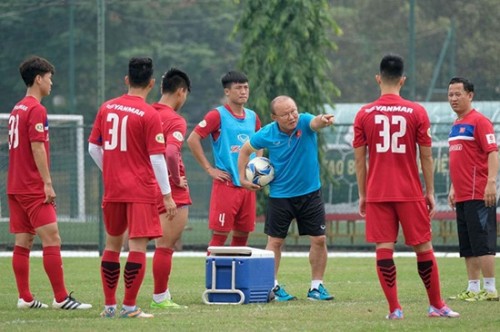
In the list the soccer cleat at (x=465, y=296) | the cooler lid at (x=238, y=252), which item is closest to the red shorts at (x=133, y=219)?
the cooler lid at (x=238, y=252)

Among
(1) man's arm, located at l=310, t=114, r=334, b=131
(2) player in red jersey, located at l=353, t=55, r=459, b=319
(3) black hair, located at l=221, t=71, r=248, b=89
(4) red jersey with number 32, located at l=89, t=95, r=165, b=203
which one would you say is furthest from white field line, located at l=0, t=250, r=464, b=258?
(2) player in red jersey, located at l=353, t=55, r=459, b=319

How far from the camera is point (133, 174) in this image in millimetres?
9570

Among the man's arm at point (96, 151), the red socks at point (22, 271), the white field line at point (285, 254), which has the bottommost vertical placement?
the white field line at point (285, 254)

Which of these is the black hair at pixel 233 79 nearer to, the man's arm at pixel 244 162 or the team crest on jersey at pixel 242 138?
the team crest on jersey at pixel 242 138

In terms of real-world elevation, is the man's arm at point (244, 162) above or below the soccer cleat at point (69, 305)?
above

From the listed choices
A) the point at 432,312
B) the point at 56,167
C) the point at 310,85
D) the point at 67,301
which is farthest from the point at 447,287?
the point at 56,167

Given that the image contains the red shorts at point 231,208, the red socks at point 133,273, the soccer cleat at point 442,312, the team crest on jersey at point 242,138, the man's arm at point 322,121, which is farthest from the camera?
the team crest on jersey at point 242,138

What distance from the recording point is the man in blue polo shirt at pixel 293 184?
1147 centimetres

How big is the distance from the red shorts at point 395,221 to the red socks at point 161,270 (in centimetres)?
229

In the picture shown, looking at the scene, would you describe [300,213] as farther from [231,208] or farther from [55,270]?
[55,270]

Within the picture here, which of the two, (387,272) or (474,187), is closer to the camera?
(387,272)

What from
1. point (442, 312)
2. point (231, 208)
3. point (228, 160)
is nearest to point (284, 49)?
point (228, 160)

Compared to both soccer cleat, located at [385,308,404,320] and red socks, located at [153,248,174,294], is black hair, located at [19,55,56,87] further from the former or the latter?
soccer cleat, located at [385,308,404,320]

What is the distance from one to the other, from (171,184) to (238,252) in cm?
102
